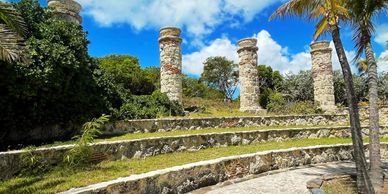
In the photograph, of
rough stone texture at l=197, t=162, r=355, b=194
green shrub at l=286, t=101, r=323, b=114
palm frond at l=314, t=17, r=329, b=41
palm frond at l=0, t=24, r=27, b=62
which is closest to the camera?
palm frond at l=0, t=24, r=27, b=62

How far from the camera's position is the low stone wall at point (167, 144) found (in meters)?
6.16

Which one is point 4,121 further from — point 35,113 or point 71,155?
point 71,155

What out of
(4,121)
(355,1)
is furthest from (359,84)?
(4,121)

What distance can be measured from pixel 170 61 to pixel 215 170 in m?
13.0

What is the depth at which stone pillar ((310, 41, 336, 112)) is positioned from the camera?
2253 cm

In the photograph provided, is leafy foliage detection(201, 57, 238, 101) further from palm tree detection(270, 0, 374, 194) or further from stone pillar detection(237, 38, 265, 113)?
A: palm tree detection(270, 0, 374, 194)

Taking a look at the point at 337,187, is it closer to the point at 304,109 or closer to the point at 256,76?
the point at 304,109

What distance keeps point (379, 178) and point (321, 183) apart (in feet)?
5.39

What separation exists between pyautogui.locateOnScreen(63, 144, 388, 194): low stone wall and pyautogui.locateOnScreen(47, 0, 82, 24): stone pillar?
9954 mm

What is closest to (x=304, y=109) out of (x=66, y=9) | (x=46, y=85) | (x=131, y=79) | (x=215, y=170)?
(x=66, y=9)

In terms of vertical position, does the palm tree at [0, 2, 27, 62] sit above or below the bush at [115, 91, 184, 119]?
above

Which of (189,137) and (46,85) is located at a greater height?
(46,85)

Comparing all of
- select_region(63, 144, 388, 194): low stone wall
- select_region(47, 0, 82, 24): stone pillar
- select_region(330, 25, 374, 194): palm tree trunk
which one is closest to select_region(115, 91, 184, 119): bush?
select_region(47, 0, 82, 24): stone pillar

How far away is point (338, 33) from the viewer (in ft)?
25.2
